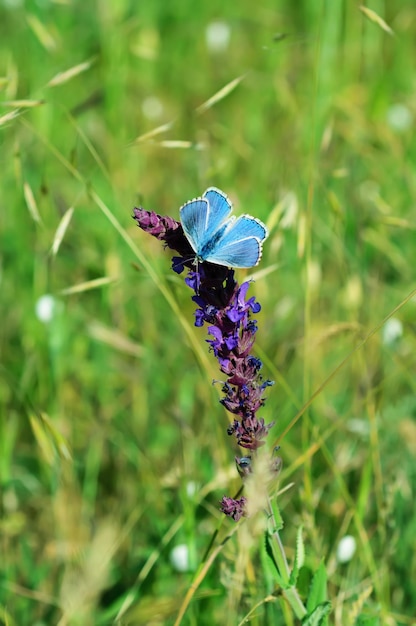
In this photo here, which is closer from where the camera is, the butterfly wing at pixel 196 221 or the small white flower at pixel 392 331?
the butterfly wing at pixel 196 221

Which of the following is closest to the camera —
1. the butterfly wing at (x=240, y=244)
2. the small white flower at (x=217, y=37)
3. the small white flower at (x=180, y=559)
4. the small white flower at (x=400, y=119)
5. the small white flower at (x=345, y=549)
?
the butterfly wing at (x=240, y=244)

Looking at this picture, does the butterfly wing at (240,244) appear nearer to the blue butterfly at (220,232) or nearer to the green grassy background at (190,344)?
the blue butterfly at (220,232)

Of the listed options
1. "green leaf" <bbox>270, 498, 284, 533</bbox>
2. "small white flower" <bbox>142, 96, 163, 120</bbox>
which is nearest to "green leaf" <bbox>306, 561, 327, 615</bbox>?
"green leaf" <bbox>270, 498, 284, 533</bbox>

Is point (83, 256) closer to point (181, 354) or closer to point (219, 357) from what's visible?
point (181, 354)

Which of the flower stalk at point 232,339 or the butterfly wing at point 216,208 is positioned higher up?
the butterfly wing at point 216,208

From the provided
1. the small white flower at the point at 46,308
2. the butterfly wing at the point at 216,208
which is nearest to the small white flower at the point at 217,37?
the small white flower at the point at 46,308

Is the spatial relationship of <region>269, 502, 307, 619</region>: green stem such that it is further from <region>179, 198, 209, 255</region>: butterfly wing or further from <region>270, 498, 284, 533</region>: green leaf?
<region>179, 198, 209, 255</region>: butterfly wing

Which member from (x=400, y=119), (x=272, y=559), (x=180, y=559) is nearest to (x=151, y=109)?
(x=400, y=119)
